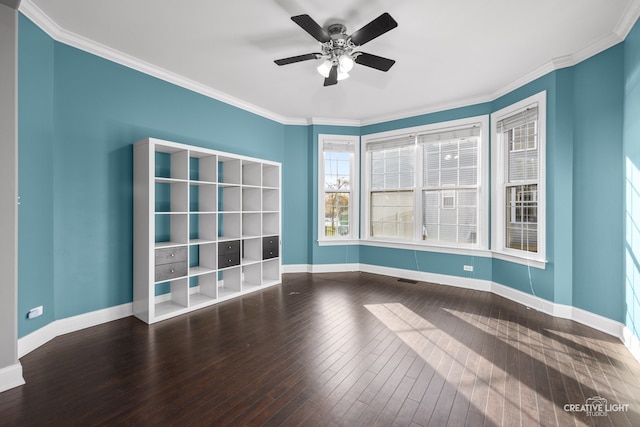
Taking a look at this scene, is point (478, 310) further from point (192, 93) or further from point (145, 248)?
point (192, 93)

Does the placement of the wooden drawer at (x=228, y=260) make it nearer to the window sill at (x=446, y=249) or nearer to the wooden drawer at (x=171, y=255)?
the wooden drawer at (x=171, y=255)

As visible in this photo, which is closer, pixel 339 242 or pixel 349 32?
pixel 349 32

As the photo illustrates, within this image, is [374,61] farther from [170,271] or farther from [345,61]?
[170,271]

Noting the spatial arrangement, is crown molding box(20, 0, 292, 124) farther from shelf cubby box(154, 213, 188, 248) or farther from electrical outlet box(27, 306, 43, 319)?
electrical outlet box(27, 306, 43, 319)

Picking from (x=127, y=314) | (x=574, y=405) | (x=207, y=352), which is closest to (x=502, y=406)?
(x=574, y=405)

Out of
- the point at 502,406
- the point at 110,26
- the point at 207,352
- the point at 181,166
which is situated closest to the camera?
the point at 502,406

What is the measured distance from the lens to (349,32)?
9.27 ft

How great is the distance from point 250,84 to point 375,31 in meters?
2.24

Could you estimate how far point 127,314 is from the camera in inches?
132

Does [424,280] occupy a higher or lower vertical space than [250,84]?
lower

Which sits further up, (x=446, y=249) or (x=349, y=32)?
(x=349, y=32)

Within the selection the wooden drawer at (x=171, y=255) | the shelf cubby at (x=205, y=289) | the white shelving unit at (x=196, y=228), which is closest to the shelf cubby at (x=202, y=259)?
the white shelving unit at (x=196, y=228)

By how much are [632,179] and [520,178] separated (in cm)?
130

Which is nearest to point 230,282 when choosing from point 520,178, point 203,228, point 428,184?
point 203,228
